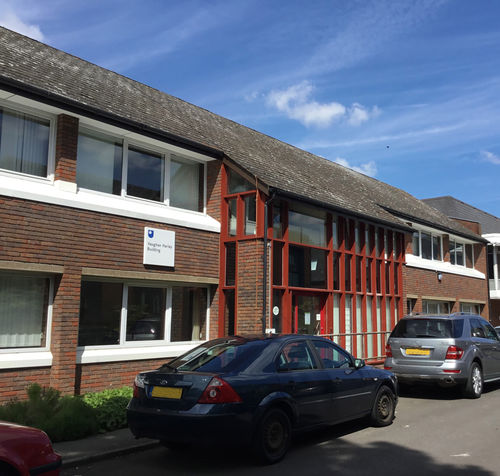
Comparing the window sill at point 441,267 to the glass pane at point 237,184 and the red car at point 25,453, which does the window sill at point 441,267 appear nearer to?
the glass pane at point 237,184

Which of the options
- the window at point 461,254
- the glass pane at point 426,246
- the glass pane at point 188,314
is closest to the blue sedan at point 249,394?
the glass pane at point 188,314

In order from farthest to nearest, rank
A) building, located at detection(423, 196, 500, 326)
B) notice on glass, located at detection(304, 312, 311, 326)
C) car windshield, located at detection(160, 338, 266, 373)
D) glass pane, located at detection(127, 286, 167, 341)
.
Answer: building, located at detection(423, 196, 500, 326), notice on glass, located at detection(304, 312, 311, 326), glass pane, located at detection(127, 286, 167, 341), car windshield, located at detection(160, 338, 266, 373)

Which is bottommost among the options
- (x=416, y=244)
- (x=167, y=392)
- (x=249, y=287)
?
(x=167, y=392)

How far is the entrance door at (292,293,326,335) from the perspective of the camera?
13.1 metres

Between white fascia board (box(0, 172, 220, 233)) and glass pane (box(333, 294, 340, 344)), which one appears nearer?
white fascia board (box(0, 172, 220, 233))

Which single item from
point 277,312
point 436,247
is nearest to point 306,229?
point 277,312

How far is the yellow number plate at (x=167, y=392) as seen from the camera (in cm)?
596

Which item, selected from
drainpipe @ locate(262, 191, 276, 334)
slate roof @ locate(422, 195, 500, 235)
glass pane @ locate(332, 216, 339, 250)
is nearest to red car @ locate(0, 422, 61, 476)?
drainpipe @ locate(262, 191, 276, 334)

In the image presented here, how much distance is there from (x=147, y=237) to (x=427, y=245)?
44.3 ft

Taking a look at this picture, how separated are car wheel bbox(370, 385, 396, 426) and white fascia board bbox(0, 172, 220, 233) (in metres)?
5.50

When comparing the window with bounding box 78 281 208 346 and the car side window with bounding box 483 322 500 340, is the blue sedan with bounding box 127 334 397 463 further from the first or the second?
the car side window with bounding box 483 322 500 340

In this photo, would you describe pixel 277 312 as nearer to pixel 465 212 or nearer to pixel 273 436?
pixel 273 436

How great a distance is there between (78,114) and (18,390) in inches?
188

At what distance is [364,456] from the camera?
6.39m
